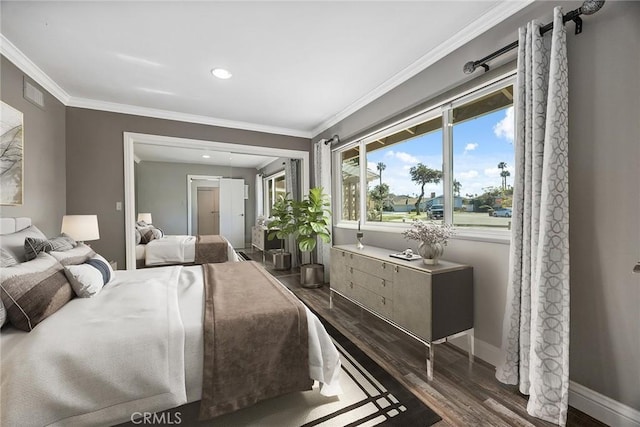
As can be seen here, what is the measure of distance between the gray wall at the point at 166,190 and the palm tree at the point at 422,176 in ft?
9.81

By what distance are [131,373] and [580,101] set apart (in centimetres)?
275

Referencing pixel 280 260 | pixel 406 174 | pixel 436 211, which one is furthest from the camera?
pixel 280 260

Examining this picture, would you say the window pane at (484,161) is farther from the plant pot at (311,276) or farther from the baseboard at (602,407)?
the plant pot at (311,276)

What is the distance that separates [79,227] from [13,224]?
54cm

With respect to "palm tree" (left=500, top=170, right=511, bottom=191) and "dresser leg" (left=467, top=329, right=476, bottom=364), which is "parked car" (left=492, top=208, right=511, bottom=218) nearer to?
"palm tree" (left=500, top=170, right=511, bottom=191)

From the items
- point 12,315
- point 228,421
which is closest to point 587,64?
point 228,421

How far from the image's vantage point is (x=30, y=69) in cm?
241

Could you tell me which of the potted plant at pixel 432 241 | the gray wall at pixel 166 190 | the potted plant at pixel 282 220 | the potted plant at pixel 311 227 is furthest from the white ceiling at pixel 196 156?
the potted plant at pixel 432 241

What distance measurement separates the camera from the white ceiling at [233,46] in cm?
178

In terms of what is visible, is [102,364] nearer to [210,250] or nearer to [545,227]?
[545,227]

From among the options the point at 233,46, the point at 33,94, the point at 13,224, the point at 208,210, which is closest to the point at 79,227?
the point at 13,224

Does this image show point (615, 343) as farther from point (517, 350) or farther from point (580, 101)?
point (580, 101)

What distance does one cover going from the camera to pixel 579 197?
1.51m

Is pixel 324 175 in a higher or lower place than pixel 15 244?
higher
